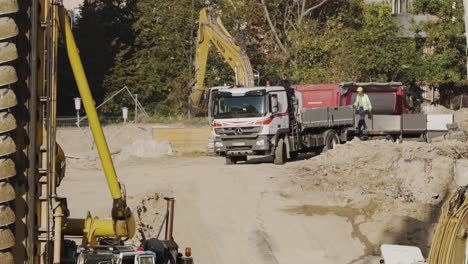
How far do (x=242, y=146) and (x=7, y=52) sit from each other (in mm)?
24245

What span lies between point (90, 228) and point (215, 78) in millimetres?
48270

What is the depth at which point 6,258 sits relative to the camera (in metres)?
7.32

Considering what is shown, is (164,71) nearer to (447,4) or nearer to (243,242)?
(447,4)

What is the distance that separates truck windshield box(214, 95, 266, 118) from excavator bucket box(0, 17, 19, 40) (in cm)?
2362

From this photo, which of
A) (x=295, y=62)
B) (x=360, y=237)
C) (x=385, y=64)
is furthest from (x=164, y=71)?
(x=360, y=237)

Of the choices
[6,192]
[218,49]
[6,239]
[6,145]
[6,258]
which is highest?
[218,49]

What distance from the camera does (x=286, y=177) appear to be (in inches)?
1140

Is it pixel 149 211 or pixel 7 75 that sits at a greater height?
pixel 7 75

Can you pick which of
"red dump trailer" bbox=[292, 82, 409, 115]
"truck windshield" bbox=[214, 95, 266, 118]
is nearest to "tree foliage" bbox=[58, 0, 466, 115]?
"red dump trailer" bbox=[292, 82, 409, 115]

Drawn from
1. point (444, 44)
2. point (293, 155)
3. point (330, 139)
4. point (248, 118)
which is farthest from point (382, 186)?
point (444, 44)

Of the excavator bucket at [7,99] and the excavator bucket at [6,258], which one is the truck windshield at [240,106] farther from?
the excavator bucket at [6,258]

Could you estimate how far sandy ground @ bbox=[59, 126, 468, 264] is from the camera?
20516mm

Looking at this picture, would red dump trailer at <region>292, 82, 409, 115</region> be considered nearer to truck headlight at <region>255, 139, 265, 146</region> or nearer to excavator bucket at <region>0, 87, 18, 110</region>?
truck headlight at <region>255, 139, 265, 146</region>

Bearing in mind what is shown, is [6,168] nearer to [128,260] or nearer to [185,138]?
[128,260]
